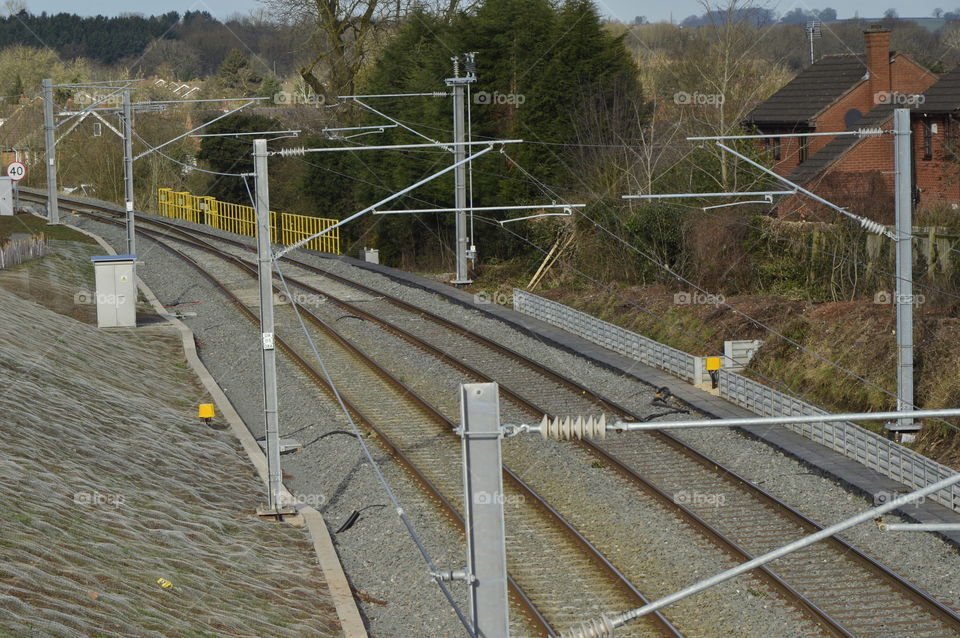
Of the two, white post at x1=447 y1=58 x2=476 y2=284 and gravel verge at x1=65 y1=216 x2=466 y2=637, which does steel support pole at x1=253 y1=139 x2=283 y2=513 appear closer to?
gravel verge at x1=65 y1=216 x2=466 y2=637

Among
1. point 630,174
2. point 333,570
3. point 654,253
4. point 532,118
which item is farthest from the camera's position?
point 532,118

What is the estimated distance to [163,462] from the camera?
1686 cm

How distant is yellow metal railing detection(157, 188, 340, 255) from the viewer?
157 feet

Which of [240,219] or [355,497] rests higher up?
[240,219]

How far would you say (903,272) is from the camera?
1709 cm

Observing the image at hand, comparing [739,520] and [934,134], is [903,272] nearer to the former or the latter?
[739,520]

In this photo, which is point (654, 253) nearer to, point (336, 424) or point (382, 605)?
point (336, 424)

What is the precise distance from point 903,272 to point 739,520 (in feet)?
16.0

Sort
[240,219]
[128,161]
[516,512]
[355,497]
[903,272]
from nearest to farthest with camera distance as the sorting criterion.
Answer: [516,512]
[355,497]
[903,272]
[128,161]
[240,219]

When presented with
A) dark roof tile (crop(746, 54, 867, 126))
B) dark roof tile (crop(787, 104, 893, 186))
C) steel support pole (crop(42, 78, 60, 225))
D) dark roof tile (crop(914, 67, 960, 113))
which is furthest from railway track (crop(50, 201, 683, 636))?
steel support pole (crop(42, 78, 60, 225))

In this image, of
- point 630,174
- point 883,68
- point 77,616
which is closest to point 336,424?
point 77,616

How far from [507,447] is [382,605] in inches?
259

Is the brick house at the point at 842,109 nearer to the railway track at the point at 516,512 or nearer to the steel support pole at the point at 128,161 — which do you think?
the railway track at the point at 516,512

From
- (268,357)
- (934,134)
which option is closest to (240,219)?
(934,134)
